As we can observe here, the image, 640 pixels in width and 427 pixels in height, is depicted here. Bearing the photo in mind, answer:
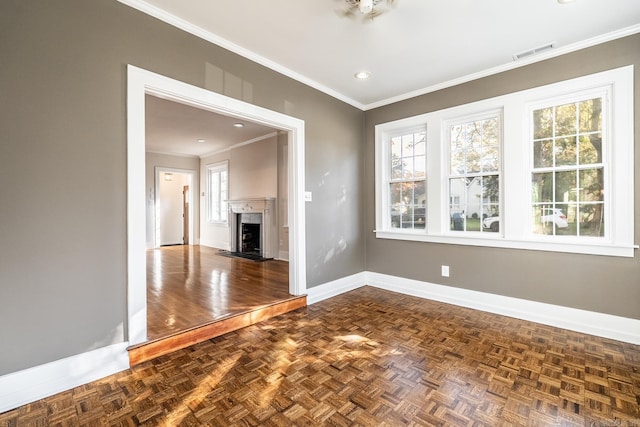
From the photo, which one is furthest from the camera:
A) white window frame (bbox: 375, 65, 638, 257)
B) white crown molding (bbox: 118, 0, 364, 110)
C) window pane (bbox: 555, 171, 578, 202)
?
window pane (bbox: 555, 171, 578, 202)

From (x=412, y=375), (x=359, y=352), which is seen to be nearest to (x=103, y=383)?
(x=359, y=352)

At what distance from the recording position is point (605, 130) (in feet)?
8.79

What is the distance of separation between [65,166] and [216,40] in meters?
1.64

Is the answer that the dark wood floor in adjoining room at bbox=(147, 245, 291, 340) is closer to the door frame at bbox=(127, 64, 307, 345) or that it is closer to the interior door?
the door frame at bbox=(127, 64, 307, 345)

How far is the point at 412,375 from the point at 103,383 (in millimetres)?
2107

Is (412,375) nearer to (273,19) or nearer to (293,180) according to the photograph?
(293,180)

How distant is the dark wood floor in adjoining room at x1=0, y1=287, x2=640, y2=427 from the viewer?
1.62 m

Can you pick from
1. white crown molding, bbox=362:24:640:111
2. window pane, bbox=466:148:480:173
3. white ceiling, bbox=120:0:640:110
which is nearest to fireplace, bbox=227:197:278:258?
white crown molding, bbox=362:24:640:111

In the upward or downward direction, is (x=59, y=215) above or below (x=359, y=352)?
above

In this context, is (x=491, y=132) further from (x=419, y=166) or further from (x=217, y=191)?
(x=217, y=191)

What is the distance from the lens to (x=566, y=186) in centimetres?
288

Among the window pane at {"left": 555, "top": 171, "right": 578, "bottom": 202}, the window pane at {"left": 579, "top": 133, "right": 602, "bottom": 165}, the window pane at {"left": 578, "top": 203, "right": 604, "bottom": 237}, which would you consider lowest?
the window pane at {"left": 578, "top": 203, "right": 604, "bottom": 237}

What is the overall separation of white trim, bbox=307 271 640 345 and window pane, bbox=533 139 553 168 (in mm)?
1450

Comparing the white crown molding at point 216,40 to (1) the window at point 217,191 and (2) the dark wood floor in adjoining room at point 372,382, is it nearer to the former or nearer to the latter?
(2) the dark wood floor in adjoining room at point 372,382
